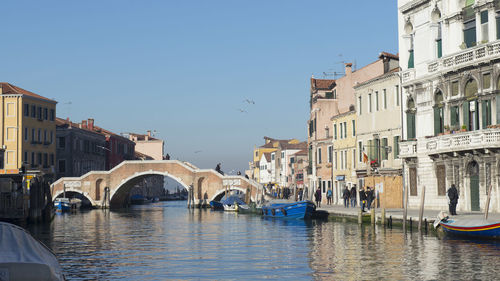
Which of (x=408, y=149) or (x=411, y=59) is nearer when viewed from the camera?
(x=408, y=149)

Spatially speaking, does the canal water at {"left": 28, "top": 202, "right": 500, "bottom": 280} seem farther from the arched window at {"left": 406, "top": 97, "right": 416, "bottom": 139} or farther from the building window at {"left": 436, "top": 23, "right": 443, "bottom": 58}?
the building window at {"left": 436, "top": 23, "right": 443, "bottom": 58}

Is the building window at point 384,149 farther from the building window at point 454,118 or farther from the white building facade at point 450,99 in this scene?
the building window at point 454,118

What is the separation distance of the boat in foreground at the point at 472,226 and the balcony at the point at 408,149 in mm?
10379

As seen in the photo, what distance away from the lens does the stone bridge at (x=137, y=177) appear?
64.1m

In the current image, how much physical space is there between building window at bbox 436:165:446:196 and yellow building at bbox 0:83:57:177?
37090 mm

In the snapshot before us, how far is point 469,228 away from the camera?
22.7 metres

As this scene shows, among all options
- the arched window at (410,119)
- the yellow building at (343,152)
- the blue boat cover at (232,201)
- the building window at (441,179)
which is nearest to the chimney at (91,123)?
the blue boat cover at (232,201)

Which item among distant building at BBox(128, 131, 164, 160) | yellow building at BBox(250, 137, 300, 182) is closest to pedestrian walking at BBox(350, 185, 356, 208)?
distant building at BBox(128, 131, 164, 160)

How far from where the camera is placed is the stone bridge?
210 feet

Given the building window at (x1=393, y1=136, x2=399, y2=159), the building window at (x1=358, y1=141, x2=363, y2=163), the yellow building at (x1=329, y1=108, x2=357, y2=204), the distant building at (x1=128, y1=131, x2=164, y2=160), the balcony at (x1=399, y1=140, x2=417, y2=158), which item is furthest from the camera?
the distant building at (x1=128, y1=131, x2=164, y2=160)

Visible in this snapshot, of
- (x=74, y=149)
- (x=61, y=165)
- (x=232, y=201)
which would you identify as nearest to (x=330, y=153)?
(x=232, y=201)

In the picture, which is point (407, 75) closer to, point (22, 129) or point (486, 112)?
point (486, 112)

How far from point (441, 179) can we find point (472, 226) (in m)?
9.91

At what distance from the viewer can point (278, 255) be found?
833 inches
